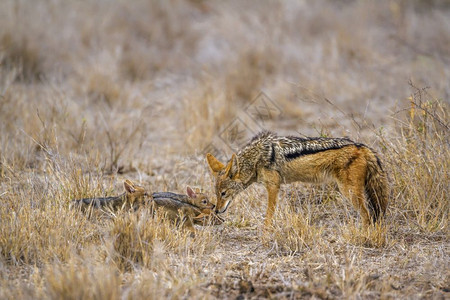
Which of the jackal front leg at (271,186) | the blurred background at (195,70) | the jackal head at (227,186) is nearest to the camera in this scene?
the jackal front leg at (271,186)

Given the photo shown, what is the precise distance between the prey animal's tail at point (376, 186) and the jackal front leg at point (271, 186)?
36.2 inches

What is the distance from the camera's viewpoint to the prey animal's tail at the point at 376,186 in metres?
5.41

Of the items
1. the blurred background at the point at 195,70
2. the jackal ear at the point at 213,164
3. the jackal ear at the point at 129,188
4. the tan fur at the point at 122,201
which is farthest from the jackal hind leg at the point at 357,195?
the jackal ear at the point at 129,188

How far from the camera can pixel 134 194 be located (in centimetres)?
577

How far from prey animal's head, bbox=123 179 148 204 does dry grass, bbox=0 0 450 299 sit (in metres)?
0.43

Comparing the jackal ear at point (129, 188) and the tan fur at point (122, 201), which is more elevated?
the jackal ear at point (129, 188)

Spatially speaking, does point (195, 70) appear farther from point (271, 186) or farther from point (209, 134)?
point (271, 186)

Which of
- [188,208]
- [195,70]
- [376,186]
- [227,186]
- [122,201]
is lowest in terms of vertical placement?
[122,201]

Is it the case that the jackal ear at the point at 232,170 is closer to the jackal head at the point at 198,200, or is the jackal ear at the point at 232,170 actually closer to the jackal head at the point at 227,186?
the jackal head at the point at 227,186

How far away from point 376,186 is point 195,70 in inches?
331

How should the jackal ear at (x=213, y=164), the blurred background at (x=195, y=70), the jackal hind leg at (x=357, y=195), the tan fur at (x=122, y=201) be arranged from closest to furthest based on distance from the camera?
the jackal hind leg at (x=357, y=195)
the tan fur at (x=122, y=201)
the jackal ear at (x=213, y=164)
the blurred background at (x=195, y=70)

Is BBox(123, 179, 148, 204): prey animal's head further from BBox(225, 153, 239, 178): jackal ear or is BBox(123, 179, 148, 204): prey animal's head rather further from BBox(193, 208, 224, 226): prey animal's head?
BBox(225, 153, 239, 178): jackal ear

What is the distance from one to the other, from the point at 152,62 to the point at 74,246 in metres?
8.79

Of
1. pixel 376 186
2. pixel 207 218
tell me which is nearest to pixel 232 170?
pixel 207 218
